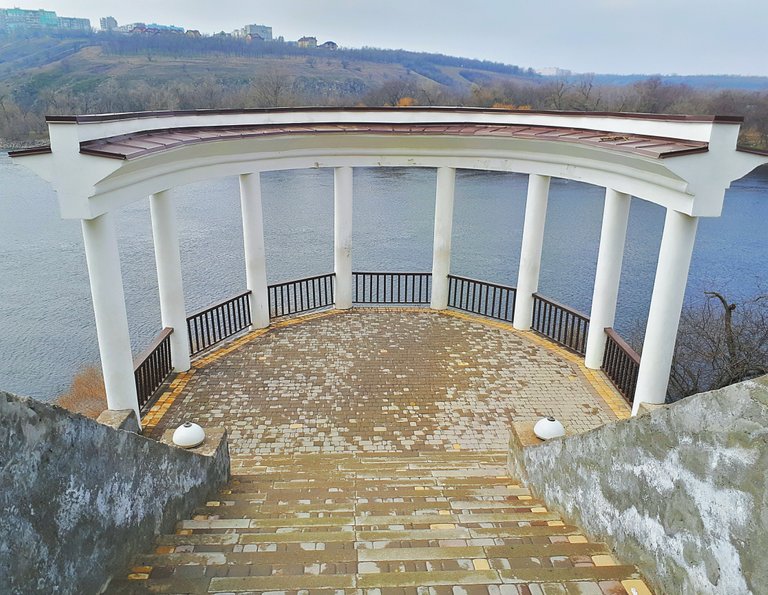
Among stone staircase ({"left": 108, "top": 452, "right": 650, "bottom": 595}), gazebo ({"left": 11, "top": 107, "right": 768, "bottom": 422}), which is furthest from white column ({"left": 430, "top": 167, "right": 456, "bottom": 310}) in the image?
stone staircase ({"left": 108, "top": 452, "right": 650, "bottom": 595})

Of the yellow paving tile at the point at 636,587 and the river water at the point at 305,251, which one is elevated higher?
the yellow paving tile at the point at 636,587

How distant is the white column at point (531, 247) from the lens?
10383 millimetres

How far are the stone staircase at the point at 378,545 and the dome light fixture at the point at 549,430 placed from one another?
0.56 meters

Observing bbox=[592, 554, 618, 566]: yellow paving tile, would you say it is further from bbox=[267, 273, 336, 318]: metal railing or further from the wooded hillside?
the wooded hillside

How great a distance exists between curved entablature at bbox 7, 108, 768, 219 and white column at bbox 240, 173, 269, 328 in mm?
455

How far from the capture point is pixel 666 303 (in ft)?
23.7

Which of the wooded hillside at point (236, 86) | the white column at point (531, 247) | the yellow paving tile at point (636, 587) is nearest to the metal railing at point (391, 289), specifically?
the white column at point (531, 247)

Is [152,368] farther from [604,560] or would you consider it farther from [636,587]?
[636,587]

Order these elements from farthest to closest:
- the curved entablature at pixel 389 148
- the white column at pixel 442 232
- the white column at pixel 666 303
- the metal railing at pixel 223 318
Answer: the white column at pixel 442 232 < the metal railing at pixel 223 318 < the white column at pixel 666 303 < the curved entablature at pixel 389 148

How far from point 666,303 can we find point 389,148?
19.4 feet

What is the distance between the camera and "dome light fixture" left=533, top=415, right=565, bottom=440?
5.14 meters

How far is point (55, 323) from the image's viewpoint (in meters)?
20.6

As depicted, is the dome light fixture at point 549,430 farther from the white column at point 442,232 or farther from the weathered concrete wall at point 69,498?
the white column at point 442,232

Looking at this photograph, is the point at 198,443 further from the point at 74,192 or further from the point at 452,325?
the point at 452,325
